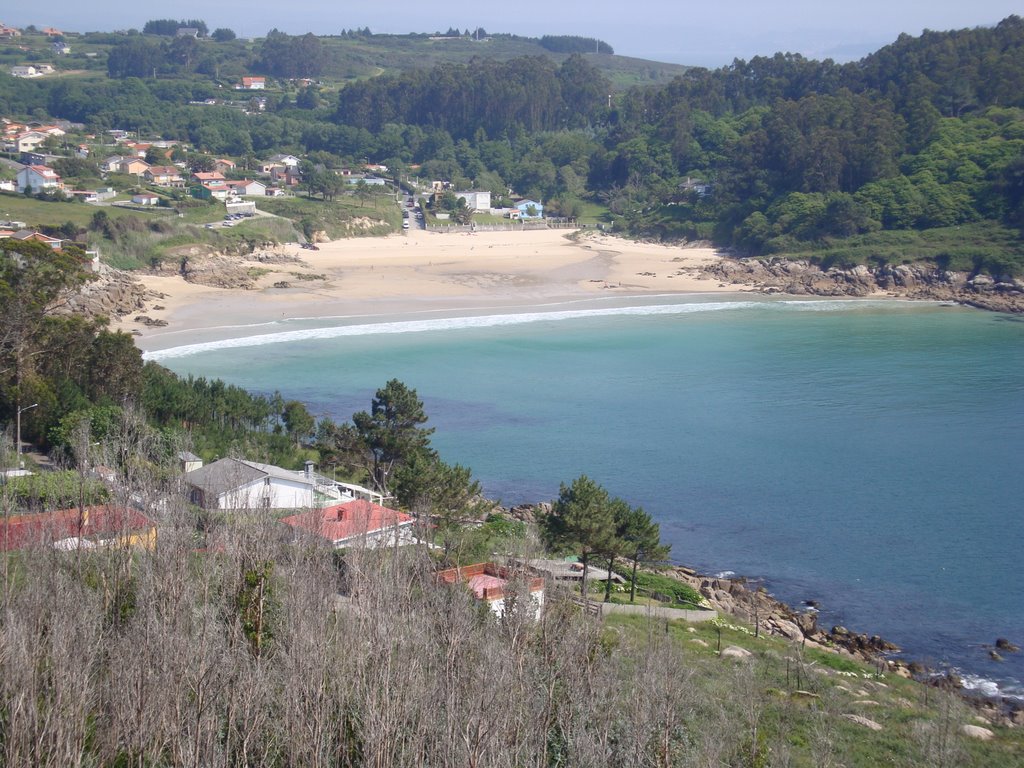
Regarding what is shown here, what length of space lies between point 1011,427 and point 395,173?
55375mm

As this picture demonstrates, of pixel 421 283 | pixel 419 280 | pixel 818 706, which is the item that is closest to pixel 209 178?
pixel 419 280

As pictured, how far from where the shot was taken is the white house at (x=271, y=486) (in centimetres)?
1728

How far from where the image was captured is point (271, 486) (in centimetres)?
1872

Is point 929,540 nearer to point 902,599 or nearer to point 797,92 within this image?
point 902,599

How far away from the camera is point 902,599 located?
19.7m

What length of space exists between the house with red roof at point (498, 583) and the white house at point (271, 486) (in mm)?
3280

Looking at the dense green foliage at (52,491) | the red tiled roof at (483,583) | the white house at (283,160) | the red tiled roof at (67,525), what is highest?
the white house at (283,160)

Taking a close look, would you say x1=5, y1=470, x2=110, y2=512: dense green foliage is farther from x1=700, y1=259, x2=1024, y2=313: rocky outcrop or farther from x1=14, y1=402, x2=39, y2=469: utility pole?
x1=700, y1=259, x2=1024, y2=313: rocky outcrop

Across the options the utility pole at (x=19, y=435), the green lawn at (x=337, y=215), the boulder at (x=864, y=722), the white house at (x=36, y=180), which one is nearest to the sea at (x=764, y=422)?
the boulder at (x=864, y=722)

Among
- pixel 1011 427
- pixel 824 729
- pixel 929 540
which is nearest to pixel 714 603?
pixel 929 540

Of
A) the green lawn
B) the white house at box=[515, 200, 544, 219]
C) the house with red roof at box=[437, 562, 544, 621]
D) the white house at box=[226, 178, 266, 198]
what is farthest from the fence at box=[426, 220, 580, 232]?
the house with red roof at box=[437, 562, 544, 621]

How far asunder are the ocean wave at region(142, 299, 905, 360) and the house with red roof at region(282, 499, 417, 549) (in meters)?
18.6

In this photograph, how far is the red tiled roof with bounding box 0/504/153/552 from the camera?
12.7 meters

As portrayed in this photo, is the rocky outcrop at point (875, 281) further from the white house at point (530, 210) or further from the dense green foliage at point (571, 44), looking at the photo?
the dense green foliage at point (571, 44)
